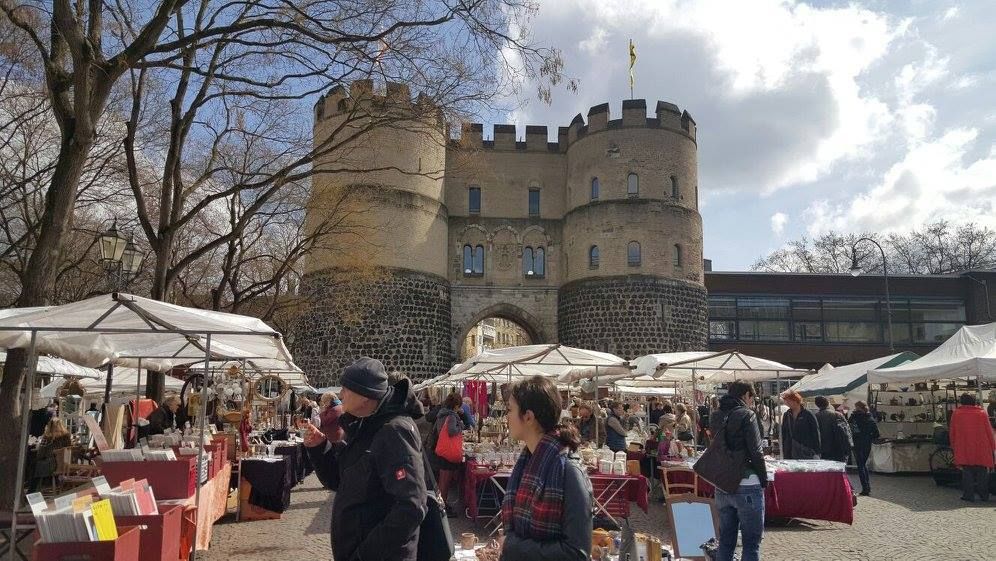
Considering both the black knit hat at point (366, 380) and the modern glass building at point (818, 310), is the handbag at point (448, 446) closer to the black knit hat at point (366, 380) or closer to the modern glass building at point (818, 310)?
the black knit hat at point (366, 380)

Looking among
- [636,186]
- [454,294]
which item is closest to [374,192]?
[454,294]

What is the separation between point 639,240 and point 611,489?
24.4m

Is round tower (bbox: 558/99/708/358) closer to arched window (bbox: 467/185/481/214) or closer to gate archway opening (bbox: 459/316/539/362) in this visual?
arched window (bbox: 467/185/481/214)

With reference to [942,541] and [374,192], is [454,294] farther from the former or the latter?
[942,541]

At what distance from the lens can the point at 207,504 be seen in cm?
774

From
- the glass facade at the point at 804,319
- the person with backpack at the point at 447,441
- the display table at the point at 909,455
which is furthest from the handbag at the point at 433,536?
the glass facade at the point at 804,319

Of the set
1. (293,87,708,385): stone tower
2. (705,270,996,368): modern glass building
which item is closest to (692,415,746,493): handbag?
(293,87,708,385): stone tower

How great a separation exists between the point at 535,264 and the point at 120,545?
31.1 m

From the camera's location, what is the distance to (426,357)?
103ft

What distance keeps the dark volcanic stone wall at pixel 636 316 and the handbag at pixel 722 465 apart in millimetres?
25406

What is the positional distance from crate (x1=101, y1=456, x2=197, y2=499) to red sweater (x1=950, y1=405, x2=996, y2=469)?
1156 centimetres

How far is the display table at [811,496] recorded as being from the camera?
9.51 meters

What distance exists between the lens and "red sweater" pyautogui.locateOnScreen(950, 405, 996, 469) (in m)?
12.0

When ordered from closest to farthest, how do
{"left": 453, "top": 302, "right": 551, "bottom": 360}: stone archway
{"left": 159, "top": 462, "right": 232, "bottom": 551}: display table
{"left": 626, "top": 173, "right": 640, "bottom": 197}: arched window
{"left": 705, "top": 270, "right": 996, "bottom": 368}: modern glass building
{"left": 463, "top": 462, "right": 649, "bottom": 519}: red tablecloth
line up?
{"left": 159, "top": 462, "right": 232, "bottom": 551}: display table → {"left": 463, "top": 462, "right": 649, "bottom": 519}: red tablecloth → {"left": 626, "top": 173, "right": 640, "bottom": 197}: arched window → {"left": 453, "top": 302, "right": 551, "bottom": 360}: stone archway → {"left": 705, "top": 270, "right": 996, "bottom": 368}: modern glass building
